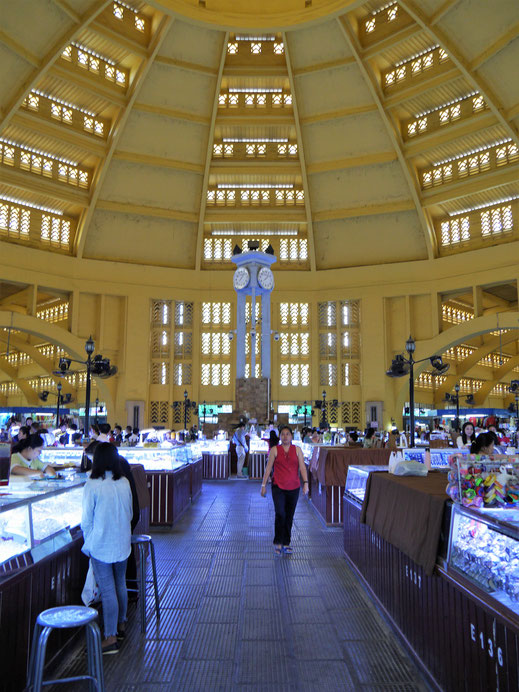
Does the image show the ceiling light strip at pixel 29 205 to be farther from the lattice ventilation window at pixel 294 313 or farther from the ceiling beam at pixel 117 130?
the lattice ventilation window at pixel 294 313

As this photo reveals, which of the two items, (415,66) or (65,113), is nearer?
(415,66)

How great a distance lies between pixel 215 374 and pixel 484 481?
2929 cm

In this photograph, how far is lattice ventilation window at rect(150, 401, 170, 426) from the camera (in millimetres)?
31281

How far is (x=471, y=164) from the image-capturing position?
1110 inches

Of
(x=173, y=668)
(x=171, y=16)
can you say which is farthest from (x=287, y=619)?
(x=171, y=16)

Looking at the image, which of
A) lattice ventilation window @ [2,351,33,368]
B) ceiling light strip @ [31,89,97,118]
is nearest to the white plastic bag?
ceiling light strip @ [31,89,97,118]

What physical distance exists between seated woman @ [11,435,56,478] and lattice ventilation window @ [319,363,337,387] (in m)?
26.9

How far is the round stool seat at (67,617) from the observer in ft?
9.35

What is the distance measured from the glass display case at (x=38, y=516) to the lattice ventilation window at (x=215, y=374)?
27.3m

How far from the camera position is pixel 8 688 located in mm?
3176

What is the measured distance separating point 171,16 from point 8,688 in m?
25.8

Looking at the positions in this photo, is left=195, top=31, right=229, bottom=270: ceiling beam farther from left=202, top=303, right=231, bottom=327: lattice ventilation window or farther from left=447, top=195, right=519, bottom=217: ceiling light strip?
left=447, top=195, right=519, bottom=217: ceiling light strip

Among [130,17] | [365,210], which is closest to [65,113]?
[130,17]

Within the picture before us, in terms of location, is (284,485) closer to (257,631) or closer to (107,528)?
(257,631)
